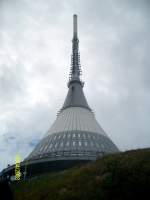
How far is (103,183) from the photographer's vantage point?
92.1 feet

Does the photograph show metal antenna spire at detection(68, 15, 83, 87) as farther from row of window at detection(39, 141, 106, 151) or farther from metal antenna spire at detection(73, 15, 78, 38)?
row of window at detection(39, 141, 106, 151)

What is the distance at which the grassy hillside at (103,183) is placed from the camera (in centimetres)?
2662

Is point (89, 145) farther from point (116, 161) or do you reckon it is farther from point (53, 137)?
point (116, 161)

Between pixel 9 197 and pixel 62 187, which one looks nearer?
pixel 9 197

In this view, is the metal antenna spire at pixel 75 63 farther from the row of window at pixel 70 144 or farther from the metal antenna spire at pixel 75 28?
the row of window at pixel 70 144

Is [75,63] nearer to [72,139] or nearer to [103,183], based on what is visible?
[72,139]

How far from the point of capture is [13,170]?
6075 cm

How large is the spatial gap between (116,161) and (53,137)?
1512 inches

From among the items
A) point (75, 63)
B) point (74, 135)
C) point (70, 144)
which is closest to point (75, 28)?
point (75, 63)

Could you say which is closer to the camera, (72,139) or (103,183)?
(103,183)

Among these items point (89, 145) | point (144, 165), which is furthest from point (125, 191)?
point (89, 145)

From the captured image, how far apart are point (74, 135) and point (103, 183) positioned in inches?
1577

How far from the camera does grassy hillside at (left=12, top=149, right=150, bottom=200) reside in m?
26.6

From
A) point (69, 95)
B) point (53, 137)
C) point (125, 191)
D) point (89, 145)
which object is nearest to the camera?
point (125, 191)
